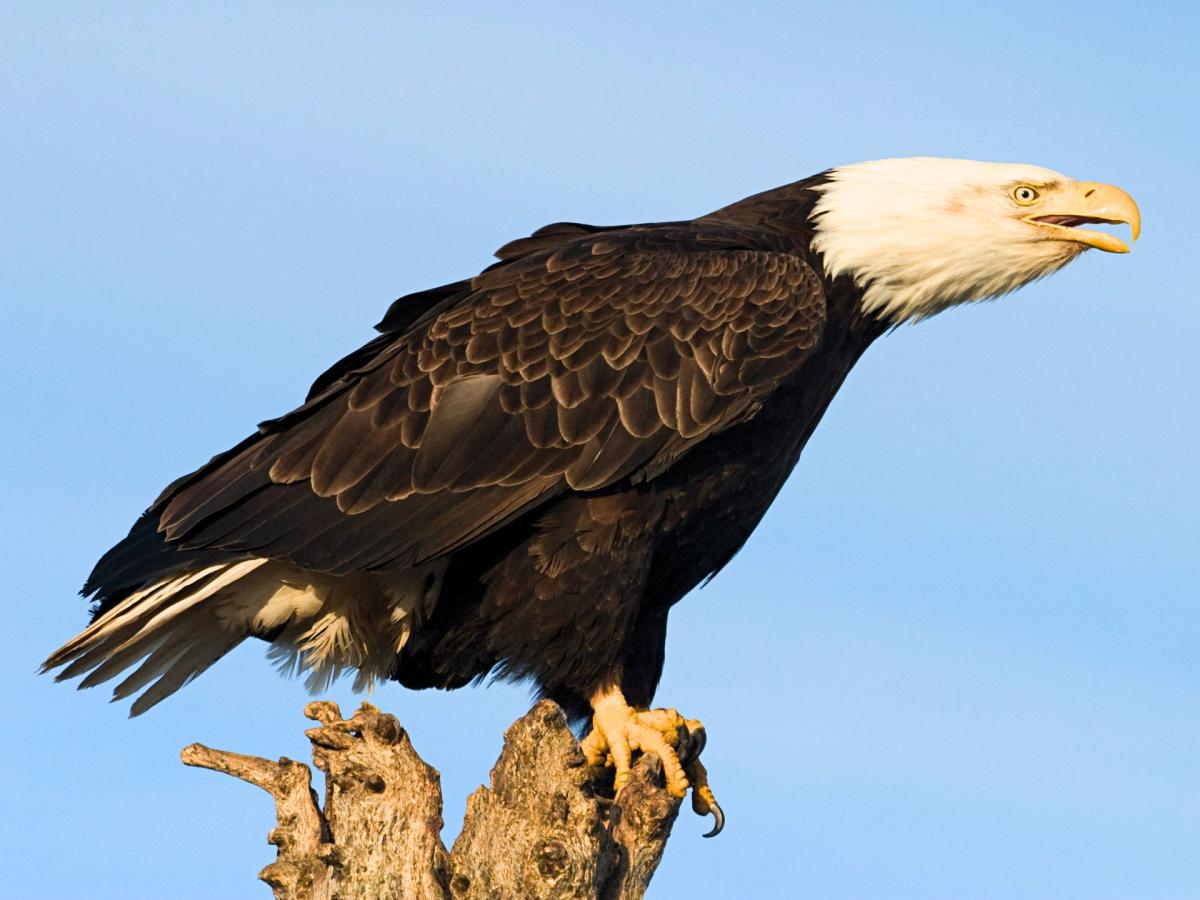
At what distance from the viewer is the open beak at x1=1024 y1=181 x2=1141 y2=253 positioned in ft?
23.9

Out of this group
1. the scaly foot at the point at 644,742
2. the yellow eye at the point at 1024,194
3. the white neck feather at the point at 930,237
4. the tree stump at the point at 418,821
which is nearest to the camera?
the tree stump at the point at 418,821

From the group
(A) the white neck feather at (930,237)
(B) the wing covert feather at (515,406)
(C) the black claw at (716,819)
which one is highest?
(A) the white neck feather at (930,237)

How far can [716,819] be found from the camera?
668cm

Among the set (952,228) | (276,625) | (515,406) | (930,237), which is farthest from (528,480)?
(952,228)

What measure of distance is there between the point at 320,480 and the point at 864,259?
7.68ft

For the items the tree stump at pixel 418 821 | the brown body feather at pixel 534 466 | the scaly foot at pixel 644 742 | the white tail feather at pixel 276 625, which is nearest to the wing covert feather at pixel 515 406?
the brown body feather at pixel 534 466

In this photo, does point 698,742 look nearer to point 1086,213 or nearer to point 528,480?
point 528,480

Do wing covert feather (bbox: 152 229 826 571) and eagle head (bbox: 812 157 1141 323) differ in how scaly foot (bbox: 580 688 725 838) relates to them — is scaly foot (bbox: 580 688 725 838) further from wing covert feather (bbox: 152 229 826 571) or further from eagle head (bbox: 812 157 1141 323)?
eagle head (bbox: 812 157 1141 323)

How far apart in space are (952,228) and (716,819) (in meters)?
2.59

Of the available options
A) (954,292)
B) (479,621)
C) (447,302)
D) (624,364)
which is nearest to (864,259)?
(954,292)

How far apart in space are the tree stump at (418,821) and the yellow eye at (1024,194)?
330 cm

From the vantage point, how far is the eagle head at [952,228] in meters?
7.09

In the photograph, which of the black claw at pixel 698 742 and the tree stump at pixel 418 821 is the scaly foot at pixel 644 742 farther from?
the tree stump at pixel 418 821

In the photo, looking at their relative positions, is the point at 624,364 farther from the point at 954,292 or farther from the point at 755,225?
the point at 954,292
